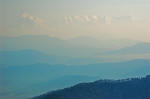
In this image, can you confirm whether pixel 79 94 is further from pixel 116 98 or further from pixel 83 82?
pixel 116 98

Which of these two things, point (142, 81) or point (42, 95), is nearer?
point (42, 95)

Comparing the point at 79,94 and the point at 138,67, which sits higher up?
the point at 138,67

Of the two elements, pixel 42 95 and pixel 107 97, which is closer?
pixel 42 95

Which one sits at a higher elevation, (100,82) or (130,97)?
(100,82)

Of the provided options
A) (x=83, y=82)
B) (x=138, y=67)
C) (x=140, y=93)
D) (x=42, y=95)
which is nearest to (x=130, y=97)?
(x=140, y=93)

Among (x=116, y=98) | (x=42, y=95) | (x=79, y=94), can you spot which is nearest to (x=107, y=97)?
(x=116, y=98)

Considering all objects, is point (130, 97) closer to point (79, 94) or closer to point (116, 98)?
point (116, 98)
